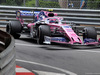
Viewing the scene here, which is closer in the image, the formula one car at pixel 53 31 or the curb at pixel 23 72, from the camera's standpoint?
the curb at pixel 23 72

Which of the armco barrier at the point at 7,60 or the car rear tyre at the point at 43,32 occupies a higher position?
the armco barrier at the point at 7,60

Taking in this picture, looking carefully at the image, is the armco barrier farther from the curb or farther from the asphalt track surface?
the asphalt track surface

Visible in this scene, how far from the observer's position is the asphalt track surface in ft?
21.7

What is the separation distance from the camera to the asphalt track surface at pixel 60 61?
21.7 feet

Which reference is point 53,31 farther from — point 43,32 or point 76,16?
point 76,16

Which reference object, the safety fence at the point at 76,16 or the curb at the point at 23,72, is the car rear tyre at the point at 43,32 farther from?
the curb at the point at 23,72

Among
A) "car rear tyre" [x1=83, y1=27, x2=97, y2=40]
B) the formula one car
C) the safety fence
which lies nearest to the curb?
the formula one car

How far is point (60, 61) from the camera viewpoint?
25.8 feet

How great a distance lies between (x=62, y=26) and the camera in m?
11.2

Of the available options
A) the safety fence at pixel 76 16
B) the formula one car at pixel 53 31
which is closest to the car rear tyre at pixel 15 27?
the formula one car at pixel 53 31

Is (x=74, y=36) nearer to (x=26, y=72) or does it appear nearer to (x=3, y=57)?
(x=26, y=72)

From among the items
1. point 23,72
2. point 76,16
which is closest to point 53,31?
point 76,16

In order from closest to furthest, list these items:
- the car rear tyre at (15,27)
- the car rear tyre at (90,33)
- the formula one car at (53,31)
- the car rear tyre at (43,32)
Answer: the formula one car at (53,31), the car rear tyre at (43,32), the car rear tyre at (90,33), the car rear tyre at (15,27)

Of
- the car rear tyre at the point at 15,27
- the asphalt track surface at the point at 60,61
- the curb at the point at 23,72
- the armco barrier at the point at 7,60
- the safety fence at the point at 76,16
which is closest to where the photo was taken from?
the armco barrier at the point at 7,60
